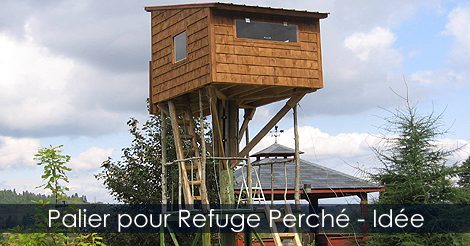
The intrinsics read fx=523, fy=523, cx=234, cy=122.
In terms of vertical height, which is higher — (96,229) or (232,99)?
(232,99)

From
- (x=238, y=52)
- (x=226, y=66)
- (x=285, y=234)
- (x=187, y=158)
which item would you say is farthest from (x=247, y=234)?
(x=238, y=52)

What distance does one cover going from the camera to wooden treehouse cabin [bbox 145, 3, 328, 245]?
11.1 meters

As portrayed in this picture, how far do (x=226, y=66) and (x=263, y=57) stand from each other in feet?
2.95

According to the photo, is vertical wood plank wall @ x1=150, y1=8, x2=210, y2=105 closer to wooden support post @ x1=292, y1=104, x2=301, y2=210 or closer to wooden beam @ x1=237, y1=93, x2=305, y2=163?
wooden beam @ x1=237, y1=93, x2=305, y2=163

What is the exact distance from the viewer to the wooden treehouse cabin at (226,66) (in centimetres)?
1108

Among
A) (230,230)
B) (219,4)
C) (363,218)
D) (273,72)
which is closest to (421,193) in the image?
(363,218)

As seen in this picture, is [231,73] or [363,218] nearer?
[363,218]

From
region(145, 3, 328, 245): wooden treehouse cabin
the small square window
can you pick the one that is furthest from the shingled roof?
the small square window

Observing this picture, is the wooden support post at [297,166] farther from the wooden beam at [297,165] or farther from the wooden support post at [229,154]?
the wooden support post at [229,154]

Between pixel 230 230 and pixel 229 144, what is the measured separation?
207 cm

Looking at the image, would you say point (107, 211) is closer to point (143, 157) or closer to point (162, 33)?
point (143, 157)

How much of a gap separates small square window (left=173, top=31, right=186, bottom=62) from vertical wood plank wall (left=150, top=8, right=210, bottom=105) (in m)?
0.10

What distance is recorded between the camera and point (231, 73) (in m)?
10.9

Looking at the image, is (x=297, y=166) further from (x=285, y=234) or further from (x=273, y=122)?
(x=285, y=234)
